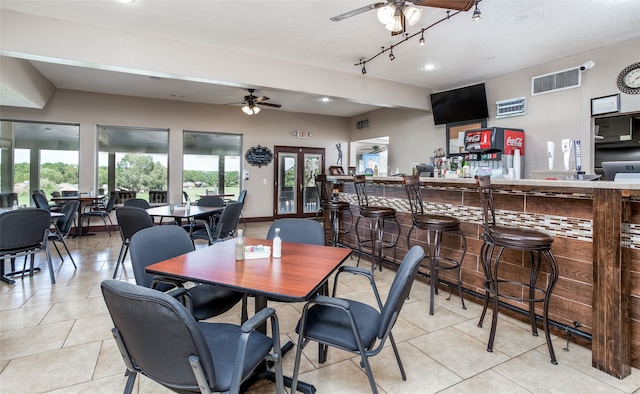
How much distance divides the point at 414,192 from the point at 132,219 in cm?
335

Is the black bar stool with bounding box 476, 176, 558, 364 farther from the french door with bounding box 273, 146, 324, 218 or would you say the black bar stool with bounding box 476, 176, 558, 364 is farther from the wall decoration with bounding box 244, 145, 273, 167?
the french door with bounding box 273, 146, 324, 218

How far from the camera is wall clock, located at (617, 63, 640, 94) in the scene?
416cm

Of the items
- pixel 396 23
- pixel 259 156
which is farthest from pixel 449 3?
pixel 259 156

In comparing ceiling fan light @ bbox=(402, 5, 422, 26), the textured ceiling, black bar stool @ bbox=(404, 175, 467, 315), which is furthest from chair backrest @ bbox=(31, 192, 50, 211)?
ceiling fan light @ bbox=(402, 5, 422, 26)

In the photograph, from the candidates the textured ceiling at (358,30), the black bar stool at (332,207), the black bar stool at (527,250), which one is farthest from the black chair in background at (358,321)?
the textured ceiling at (358,30)

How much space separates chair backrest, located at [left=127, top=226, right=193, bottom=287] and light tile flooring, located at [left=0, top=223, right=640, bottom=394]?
0.69 meters

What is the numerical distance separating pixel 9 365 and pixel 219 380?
197 centimetres

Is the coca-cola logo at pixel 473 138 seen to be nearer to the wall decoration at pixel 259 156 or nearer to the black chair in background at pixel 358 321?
the black chair in background at pixel 358 321

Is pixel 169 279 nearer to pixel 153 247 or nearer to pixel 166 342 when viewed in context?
pixel 153 247

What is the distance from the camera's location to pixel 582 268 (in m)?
2.47

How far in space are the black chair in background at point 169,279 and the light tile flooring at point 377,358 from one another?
52cm

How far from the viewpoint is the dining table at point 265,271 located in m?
1.51

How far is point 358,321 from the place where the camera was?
5.99 ft

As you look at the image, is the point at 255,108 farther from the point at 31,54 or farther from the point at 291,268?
the point at 291,268
